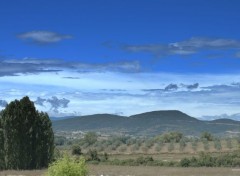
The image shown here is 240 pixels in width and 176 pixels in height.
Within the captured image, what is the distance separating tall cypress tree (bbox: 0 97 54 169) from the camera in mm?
56938

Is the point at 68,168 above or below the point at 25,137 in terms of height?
below

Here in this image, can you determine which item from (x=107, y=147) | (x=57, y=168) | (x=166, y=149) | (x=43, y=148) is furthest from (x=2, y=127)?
(x=107, y=147)

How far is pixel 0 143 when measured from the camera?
190ft

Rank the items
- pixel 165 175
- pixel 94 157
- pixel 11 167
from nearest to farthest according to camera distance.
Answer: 1. pixel 165 175
2. pixel 11 167
3. pixel 94 157

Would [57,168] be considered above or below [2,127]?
below

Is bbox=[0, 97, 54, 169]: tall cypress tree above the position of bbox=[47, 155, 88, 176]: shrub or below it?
above

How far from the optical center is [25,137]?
57.5m

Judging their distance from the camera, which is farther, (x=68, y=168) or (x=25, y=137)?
(x=25, y=137)

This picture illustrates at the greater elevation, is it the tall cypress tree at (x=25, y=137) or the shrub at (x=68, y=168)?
the tall cypress tree at (x=25, y=137)

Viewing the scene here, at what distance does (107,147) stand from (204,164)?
6965 centimetres

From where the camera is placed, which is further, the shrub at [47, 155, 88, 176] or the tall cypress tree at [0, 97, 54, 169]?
the tall cypress tree at [0, 97, 54, 169]

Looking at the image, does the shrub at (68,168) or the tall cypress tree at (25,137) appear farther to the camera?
the tall cypress tree at (25,137)

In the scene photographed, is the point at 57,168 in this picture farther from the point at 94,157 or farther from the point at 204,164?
the point at 94,157

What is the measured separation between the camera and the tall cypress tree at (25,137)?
2242 inches
